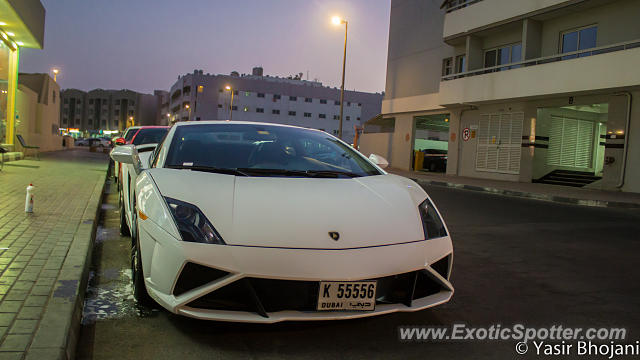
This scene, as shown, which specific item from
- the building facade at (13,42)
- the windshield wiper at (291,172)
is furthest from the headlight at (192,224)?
the building facade at (13,42)

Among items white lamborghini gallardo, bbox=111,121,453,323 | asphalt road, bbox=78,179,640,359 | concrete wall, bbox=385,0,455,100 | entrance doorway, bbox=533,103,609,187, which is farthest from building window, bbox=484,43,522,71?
white lamborghini gallardo, bbox=111,121,453,323

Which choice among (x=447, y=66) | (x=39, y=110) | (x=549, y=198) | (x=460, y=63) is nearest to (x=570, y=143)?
(x=460, y=63)

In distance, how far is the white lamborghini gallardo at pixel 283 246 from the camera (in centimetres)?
253

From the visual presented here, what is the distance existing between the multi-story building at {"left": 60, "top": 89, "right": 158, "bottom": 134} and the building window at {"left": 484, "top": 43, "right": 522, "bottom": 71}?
4897 inches

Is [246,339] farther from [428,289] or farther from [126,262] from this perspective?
[126,262]

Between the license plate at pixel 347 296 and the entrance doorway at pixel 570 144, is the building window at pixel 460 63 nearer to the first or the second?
the entrance doorway at pixel 570 144

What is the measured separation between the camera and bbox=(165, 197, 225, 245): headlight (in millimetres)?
2597

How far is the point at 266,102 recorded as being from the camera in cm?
8769

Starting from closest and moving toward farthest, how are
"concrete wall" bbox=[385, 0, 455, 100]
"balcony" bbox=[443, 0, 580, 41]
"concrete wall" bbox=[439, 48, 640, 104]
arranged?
1. "concrete wall" bbox=[439, 48, 640, 104]
2. "balcony" bbox=[443, 0, 580, 41]
3. "concrete wall" bbox=[385, 0, 455, 100]

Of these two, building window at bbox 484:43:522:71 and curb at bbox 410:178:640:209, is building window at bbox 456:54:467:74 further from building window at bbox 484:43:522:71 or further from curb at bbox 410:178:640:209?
curb at bbox 410:178:640:209

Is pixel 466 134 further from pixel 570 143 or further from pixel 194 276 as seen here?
pixel 194 276

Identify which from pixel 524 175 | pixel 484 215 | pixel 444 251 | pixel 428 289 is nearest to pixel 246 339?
pixel 428 289

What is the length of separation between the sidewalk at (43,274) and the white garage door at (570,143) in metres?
19.4

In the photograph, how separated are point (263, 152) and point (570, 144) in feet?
70.2
